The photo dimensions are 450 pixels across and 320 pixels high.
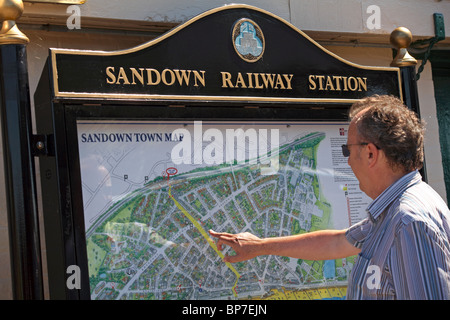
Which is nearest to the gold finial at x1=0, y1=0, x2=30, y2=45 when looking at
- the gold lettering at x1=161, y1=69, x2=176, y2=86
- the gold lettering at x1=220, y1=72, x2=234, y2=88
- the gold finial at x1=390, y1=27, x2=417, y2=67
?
the gold lettering at x1=161, y1=69, x2=176, y2=86

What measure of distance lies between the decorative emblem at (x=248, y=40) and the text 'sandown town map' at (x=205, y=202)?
0.36 meters

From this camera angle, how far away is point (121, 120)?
8.89ft

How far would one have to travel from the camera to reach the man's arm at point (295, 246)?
268 centimetres

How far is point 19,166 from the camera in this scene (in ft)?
8.25

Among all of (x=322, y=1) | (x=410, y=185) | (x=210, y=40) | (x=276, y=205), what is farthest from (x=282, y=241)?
(x=322, y=1)

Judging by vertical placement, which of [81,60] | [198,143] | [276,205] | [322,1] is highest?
[322,1]

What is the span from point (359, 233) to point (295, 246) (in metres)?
0.35

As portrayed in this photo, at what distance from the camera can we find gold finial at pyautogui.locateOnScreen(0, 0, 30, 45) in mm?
2537

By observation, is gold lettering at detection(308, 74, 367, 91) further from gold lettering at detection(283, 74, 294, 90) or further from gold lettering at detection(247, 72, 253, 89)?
gold lettering at detection(247, 72, 253, 89)

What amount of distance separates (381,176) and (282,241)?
2.50ft

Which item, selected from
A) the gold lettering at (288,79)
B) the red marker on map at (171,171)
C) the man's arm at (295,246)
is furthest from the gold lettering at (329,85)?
the red marker on map at (171,171)

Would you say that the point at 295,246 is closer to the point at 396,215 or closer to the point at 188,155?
the point at 188,155

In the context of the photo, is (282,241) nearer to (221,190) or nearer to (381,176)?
(221,190)

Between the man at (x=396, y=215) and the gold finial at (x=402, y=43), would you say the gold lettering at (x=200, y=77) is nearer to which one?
the man at (x=396, y=215)
